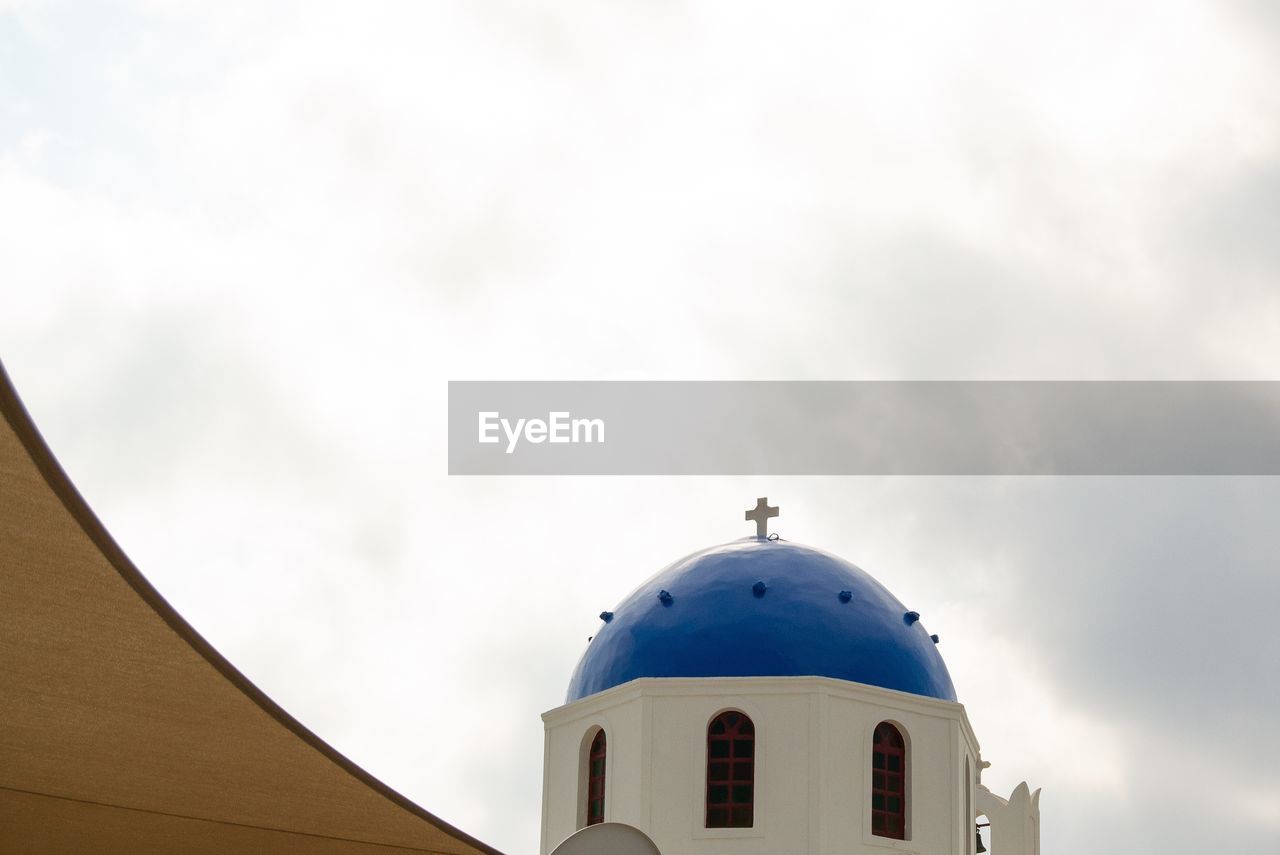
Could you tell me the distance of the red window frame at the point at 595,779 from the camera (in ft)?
75.4

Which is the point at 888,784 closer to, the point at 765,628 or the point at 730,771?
the point at 730,771

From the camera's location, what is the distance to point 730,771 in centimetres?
2197

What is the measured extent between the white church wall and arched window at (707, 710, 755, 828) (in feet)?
0.44

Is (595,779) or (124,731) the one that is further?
(595,779)

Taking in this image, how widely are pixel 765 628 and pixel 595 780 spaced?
332cm

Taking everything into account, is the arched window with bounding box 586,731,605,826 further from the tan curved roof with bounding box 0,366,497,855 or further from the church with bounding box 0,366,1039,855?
the tan curved roof with bounding box 0,366,497,855

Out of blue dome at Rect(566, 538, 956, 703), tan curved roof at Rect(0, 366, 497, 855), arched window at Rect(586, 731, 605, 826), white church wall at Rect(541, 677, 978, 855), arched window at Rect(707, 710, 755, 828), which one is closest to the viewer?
tan curved roof at Rect(0, 366, 497, 855)

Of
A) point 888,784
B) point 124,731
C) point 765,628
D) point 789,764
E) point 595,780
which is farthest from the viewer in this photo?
point 595,780

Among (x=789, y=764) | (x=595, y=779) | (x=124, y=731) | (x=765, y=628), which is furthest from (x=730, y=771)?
(x=124, y=731)

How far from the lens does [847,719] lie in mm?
22000

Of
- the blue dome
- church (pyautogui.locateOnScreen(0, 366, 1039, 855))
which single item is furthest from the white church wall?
the blue dome

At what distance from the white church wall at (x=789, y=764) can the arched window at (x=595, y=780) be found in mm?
421

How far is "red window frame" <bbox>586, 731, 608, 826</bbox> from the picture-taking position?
23.0 meters

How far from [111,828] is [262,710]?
1.19 metres
